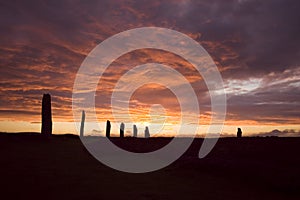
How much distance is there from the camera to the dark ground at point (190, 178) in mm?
7297

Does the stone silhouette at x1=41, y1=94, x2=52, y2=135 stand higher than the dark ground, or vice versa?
the stone silhouette at x1=41, y1=94, x2=52, y2=135

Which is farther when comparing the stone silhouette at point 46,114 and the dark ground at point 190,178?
the stone silhouette at point 46,114

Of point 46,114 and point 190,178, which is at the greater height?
point 46,114

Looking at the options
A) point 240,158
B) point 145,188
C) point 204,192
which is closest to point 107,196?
point 145,188

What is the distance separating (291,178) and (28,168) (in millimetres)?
9105

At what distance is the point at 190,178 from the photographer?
32.8 feet

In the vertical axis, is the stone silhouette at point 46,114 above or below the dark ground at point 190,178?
above

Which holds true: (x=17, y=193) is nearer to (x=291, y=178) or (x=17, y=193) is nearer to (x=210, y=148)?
(x=291, y=178)

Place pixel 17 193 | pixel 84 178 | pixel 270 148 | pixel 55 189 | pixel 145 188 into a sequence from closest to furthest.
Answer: pixel 17 193
pixel 55 189
pixel 145 188
pixel 84 178
pixel 270 148

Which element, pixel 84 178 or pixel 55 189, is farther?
pixel 84 178

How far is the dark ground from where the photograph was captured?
23.9 ft

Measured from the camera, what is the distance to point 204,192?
7797mm

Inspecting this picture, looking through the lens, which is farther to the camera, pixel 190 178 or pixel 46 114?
pixel 46 114

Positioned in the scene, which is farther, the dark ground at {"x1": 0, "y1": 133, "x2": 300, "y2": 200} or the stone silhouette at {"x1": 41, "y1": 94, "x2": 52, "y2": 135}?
the stone silhouette at {"x1": 41, "y1": 94, "x2": 52, "y2": 135}
